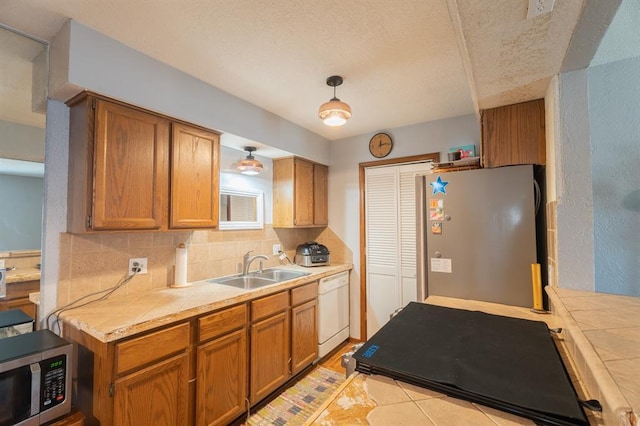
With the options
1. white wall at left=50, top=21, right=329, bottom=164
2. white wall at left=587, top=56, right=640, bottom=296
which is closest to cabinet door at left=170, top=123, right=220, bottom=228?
white wall at left=50, top=21, right=329, bottom=164

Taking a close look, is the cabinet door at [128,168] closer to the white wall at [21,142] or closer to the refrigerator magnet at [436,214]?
the white wall at [21,142]

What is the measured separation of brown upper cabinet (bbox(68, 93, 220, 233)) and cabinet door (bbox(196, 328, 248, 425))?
833 millimetres

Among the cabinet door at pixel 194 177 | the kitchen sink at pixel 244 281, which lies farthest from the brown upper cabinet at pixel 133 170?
the kitchen sink at pixel 244 281

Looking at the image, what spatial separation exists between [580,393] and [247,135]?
93.9 inches

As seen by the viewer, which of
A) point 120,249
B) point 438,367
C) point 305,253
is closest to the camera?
point 438,367

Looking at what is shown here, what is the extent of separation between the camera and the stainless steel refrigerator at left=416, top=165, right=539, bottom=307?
1679 mm

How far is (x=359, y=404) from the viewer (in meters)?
0.79

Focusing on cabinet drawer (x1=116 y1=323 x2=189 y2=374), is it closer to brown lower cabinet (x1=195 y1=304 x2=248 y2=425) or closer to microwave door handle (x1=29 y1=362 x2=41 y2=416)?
brown lower cabinet (x1=195 y1=304 x2=248 y2=425)

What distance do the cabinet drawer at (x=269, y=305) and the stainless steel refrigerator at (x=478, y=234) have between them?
1.06m

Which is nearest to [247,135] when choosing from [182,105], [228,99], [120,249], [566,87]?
[228,99]

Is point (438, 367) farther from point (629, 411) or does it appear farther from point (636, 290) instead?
point (636, 290)

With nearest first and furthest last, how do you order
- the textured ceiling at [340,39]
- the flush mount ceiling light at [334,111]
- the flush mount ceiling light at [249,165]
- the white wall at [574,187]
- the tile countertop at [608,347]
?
the tile countertop at [608,347] < the textured ceiling at [340,39] < the white wall at [574,187] < the flush mount ceiling light at [334,111] < the flush mount ceiling light at [249,165]

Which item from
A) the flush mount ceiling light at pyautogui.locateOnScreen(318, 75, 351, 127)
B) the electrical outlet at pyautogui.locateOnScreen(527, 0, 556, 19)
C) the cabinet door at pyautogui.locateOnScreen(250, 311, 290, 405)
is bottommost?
the cabinet door at pyautogui.locateOnScreen(250, 311, 290, 405)

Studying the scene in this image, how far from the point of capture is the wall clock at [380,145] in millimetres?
3148
